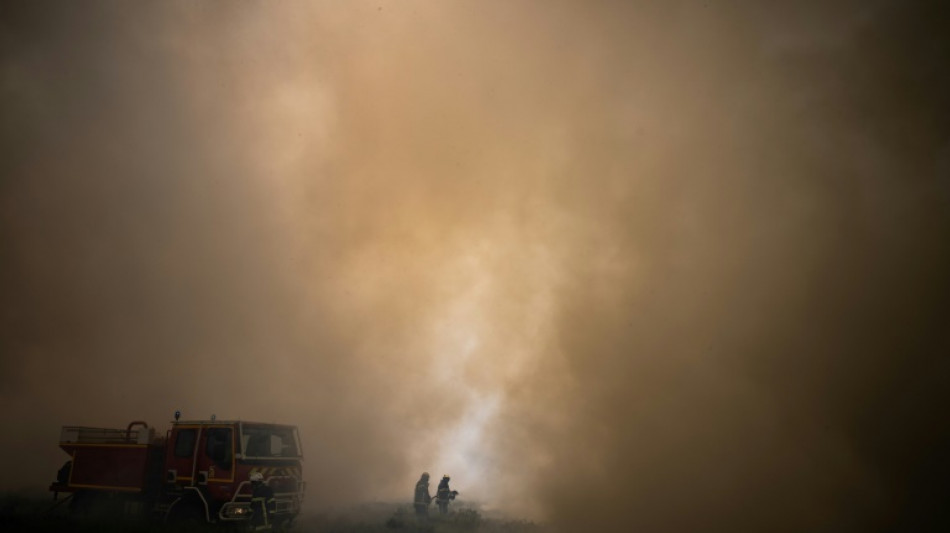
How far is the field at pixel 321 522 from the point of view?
1123cm

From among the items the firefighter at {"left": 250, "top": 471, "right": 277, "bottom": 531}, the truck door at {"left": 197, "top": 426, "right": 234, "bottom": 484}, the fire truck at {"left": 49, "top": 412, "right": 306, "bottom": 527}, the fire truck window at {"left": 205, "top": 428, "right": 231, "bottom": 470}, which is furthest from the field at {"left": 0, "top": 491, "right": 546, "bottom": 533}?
the fire truck window at {"left": 205, "top": 428, "right": 231, "bottom": 470}

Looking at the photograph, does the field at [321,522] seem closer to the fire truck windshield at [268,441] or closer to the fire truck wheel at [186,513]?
the fire truck wheel at [186,513]

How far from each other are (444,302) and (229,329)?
31.2ft

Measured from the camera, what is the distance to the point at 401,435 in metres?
24.7

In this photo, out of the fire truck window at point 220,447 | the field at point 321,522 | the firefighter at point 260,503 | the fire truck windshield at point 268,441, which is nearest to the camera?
the field at point 321,522

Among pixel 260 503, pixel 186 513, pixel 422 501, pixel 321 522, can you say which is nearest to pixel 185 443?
pixel 186 513

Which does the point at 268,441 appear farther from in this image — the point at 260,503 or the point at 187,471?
the point at 187,471

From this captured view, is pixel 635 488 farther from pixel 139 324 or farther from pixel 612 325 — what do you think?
pixel 139 324

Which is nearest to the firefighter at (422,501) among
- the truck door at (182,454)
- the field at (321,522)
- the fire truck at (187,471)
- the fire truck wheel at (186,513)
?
the field at (321,522)

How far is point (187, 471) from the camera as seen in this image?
1207 cm

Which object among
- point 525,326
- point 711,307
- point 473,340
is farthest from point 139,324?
point 711,307

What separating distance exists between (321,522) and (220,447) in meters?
5.08

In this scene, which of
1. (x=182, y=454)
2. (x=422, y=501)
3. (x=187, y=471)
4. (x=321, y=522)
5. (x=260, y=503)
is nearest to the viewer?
(x=260, y=503)

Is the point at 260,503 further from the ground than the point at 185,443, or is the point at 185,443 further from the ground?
the point at 185,443
